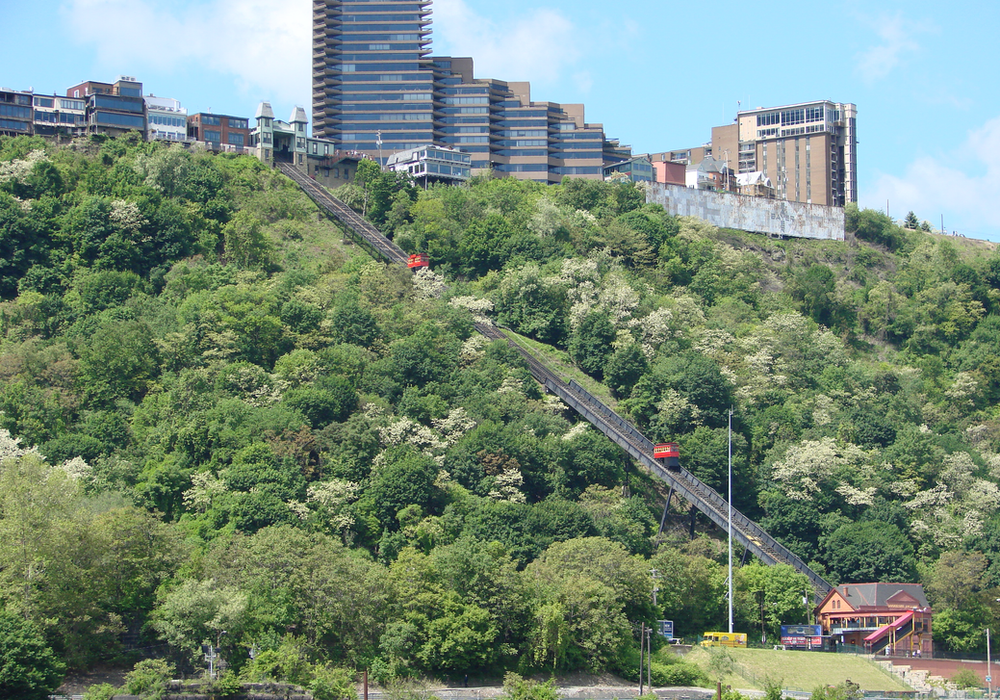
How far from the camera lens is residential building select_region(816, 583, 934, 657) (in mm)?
85875

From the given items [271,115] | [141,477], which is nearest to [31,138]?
[271,115]

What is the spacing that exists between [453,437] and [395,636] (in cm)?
2592

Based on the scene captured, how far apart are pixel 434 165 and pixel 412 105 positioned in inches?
831

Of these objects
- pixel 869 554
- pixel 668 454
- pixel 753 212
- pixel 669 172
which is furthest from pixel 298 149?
pixel 869 554

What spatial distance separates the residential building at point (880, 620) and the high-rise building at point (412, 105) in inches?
3589

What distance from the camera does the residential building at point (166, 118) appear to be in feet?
457

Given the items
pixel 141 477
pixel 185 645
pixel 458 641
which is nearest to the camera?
pixel 185 645

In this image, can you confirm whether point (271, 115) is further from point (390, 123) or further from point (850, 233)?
point (850, 233)

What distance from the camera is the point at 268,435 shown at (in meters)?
85.8

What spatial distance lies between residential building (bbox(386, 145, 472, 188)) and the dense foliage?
13.4 m

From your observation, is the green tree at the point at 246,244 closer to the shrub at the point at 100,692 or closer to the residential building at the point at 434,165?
the residential building at the point at 434,165

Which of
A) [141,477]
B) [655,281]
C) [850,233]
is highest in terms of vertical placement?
[850,233]

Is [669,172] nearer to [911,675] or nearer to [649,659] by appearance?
[911,675]

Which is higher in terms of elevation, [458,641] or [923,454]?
[923,454]
